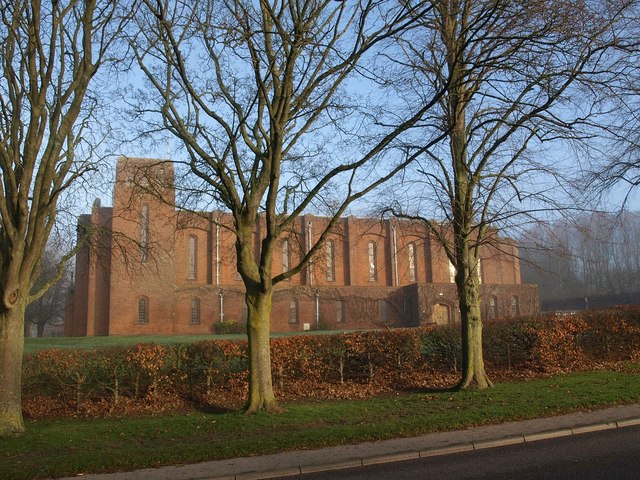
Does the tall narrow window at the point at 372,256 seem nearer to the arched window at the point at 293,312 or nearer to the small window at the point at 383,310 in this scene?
the small window at the point at 383,310

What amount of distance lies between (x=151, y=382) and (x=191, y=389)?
1029mm

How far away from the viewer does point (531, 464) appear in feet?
25.4

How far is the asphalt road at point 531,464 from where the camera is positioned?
23.5 ft

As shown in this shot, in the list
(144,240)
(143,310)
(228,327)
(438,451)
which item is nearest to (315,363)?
(438,451)

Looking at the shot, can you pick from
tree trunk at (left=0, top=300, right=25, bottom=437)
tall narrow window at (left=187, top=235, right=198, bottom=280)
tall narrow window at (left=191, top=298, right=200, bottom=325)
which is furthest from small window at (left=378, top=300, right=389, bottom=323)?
tree trunk at (left=0, top=300, right=25, bottom=437)

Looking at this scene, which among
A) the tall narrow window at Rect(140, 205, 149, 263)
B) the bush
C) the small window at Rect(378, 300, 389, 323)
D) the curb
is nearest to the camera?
the curb

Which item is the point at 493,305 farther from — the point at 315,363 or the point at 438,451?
the point at 438,451

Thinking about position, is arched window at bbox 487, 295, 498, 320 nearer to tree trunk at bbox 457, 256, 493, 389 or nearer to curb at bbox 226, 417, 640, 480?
tree trunk at bbox 457, 256, 493, 389

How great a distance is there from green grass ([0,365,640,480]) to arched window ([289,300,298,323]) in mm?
40435

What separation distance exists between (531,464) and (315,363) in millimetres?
8996

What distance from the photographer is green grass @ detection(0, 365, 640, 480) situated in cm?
855

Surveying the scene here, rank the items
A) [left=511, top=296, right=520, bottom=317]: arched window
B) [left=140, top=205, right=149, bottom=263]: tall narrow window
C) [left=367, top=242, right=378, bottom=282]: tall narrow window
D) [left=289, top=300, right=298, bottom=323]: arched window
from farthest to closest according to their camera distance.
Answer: [left=367, top=242, right=378, bottom=282]: tall narrow window, [left=511, top=296, right=520, bottom=317]: arched window, [left=289, top=300, right=298, bottom=323]: arched window, [left=140, top=205, right=149, bottom=263]: tall narrow window

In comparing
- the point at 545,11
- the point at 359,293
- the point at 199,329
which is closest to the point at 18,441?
the point at 545,11

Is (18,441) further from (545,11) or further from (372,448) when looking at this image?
(545,11)
